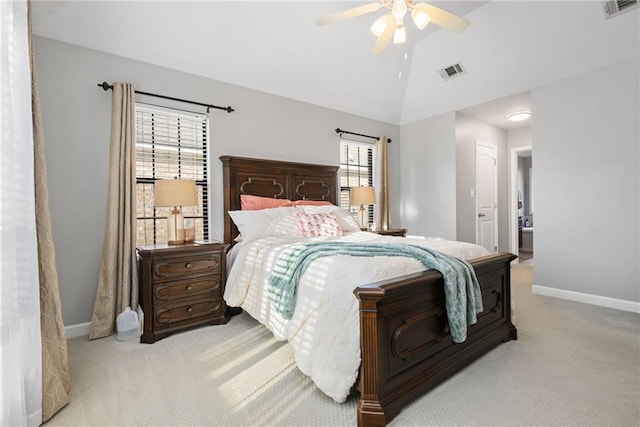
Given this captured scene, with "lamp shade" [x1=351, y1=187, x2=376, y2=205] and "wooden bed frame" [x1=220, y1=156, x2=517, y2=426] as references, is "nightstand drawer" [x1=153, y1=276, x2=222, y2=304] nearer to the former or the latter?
"wooden bed frame" [x1=220, y1=156, x2=517, y2=426]

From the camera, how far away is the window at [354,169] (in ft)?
16.2

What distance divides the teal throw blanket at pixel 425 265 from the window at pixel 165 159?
1739 millimetres

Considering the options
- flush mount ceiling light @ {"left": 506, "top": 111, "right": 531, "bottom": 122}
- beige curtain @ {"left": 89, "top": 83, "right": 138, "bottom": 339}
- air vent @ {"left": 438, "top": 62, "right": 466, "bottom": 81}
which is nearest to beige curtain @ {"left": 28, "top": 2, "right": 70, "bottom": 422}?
beige curtain @ {"left": 89, "top": 83, "right": 138, "bottom": 339}

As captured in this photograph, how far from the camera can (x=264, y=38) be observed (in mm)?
3354

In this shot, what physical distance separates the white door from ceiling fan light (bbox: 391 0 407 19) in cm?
384

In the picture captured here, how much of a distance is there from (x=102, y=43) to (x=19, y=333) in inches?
104

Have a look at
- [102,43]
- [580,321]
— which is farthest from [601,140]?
[102,43]

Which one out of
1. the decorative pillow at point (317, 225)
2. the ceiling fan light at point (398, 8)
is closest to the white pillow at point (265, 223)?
the decorative pillow at point (317, 225)

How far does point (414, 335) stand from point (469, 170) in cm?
418

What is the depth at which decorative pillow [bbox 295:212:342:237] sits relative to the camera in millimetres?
3260

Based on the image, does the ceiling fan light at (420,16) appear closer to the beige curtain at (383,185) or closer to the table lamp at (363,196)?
the table lamp at (363,196)

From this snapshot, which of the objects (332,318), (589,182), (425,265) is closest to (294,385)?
(332,318)

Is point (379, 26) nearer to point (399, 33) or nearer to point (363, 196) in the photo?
point (399, 33)

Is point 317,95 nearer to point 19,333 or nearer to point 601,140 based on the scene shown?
point 601,140
